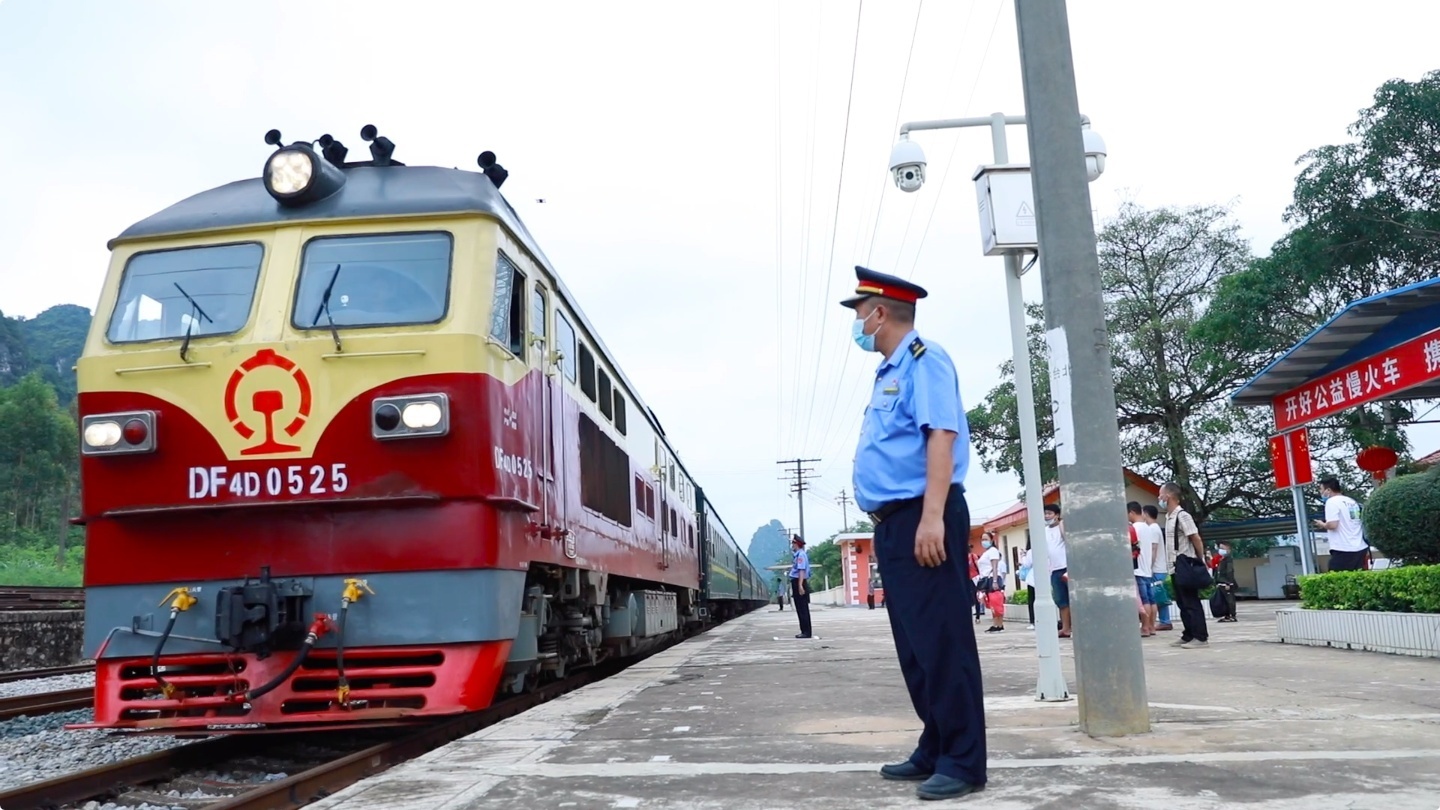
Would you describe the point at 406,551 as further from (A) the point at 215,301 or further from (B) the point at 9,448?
(B) the point at 9,448

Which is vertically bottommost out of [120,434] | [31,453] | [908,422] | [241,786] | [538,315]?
[241,786]

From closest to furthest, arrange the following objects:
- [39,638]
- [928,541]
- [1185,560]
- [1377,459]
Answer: [928,541] < [1185,560] < [1377,459] < [39,638]

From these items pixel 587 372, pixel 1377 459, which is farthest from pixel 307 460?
pixel 1377 459

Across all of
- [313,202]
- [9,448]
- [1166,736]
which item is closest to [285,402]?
[313,202]

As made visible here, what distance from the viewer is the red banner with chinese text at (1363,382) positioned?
970cm

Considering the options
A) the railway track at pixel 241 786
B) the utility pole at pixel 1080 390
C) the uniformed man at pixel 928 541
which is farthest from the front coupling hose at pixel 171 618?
the utility pole at pixel 1080 390

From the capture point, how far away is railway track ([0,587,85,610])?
62.6 ft

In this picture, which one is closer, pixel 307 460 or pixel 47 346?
pixel 307 460

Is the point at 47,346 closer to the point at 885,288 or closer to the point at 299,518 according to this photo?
the point at 299,518

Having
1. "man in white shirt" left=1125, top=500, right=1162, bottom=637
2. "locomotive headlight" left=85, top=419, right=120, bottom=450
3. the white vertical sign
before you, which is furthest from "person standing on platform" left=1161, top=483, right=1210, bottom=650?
"locomotive headlight" left=85, top=419, right=120, bottom=450

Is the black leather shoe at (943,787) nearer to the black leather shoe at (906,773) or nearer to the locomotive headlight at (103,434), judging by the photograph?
the black leather shoe at (906,773)

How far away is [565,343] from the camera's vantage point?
8094mm

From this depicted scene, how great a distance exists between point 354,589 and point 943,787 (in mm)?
3250

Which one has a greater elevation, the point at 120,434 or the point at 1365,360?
the point at 1365,360
